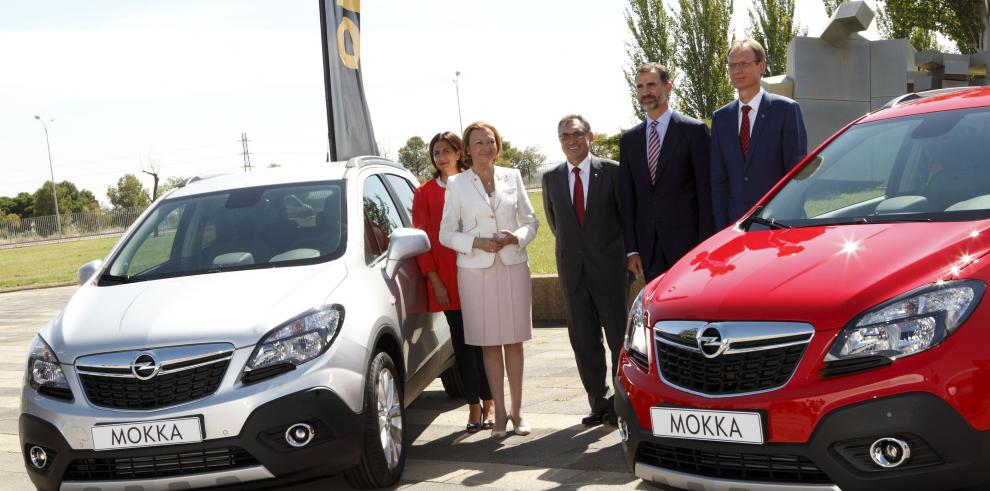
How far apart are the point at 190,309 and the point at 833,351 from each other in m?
2.85

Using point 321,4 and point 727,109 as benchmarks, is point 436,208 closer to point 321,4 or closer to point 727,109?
point 727,109

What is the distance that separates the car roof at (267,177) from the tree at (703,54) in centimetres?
3512

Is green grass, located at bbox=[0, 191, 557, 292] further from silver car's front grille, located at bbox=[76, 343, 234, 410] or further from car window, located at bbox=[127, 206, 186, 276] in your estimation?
silver car's front grille, located at bbox=[76, 343, 234, 410]

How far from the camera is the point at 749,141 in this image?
579cm

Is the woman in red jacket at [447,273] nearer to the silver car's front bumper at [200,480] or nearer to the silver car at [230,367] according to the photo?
the silver car at [230,367]

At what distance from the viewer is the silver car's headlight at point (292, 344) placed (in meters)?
4.48

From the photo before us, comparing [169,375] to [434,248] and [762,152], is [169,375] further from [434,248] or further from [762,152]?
[762,152]

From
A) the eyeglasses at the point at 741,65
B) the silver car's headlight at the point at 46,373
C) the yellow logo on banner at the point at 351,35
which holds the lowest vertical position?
the silver car's headlight at the point at 46,373

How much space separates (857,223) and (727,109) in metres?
1.97

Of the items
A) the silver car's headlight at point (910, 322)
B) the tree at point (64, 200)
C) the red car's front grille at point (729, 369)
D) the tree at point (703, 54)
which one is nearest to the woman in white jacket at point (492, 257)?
the red car's front grille at point (729, 369)

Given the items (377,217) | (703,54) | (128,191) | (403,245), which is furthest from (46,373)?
(128,191)

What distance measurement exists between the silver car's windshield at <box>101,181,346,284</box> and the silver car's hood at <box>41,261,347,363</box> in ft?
0.67

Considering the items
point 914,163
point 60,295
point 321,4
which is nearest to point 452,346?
point 914,163

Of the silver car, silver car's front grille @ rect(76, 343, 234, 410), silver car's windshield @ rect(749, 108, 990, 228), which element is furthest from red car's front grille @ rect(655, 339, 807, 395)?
silver car's front grille @ rect(76, 343, 234, 410)
